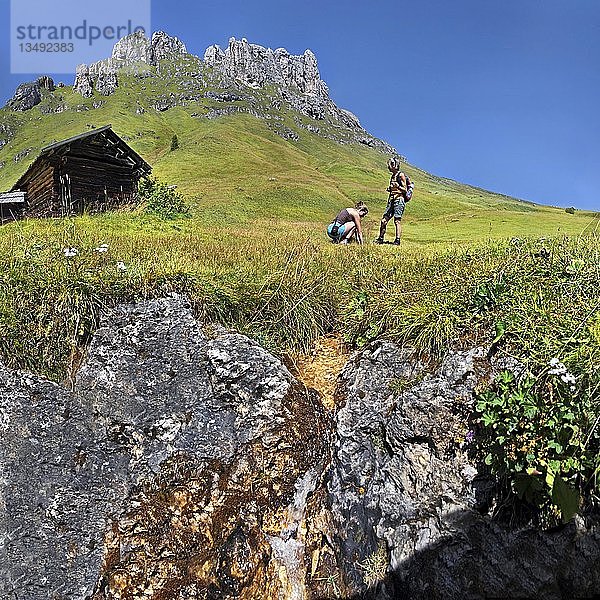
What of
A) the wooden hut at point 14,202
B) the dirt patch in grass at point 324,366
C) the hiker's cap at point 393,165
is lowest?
the dirt patch in grass at point 324,366

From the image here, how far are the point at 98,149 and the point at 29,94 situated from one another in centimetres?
16146

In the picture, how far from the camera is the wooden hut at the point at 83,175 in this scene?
27.1 m

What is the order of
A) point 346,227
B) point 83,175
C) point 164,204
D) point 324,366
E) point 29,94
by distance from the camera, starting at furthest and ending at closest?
point 29,94
point 83,175
point 164,204
point 346,227
point 324,366

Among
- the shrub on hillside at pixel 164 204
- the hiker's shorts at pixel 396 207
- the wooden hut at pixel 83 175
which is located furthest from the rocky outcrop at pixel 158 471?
the wooden hut at pixel 83 175

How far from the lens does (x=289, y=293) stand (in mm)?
7305

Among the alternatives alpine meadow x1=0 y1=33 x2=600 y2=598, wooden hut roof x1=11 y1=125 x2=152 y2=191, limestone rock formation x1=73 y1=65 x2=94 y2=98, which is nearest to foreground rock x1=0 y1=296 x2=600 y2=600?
alpine meadow x1=0 y1=33 x2=600 y2=598

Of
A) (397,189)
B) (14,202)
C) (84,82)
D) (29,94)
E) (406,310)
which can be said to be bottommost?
(406,310)

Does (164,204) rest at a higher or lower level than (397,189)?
higher

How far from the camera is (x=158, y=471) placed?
5.98 m

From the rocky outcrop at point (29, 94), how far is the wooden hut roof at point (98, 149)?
152069 mm

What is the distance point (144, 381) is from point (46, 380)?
1.28m

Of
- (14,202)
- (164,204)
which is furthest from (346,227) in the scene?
(14,202)

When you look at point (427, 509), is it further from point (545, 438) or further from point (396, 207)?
point (396, 207)

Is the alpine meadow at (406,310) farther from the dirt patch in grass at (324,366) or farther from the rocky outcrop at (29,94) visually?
the rocky outcrop at (29,94)
